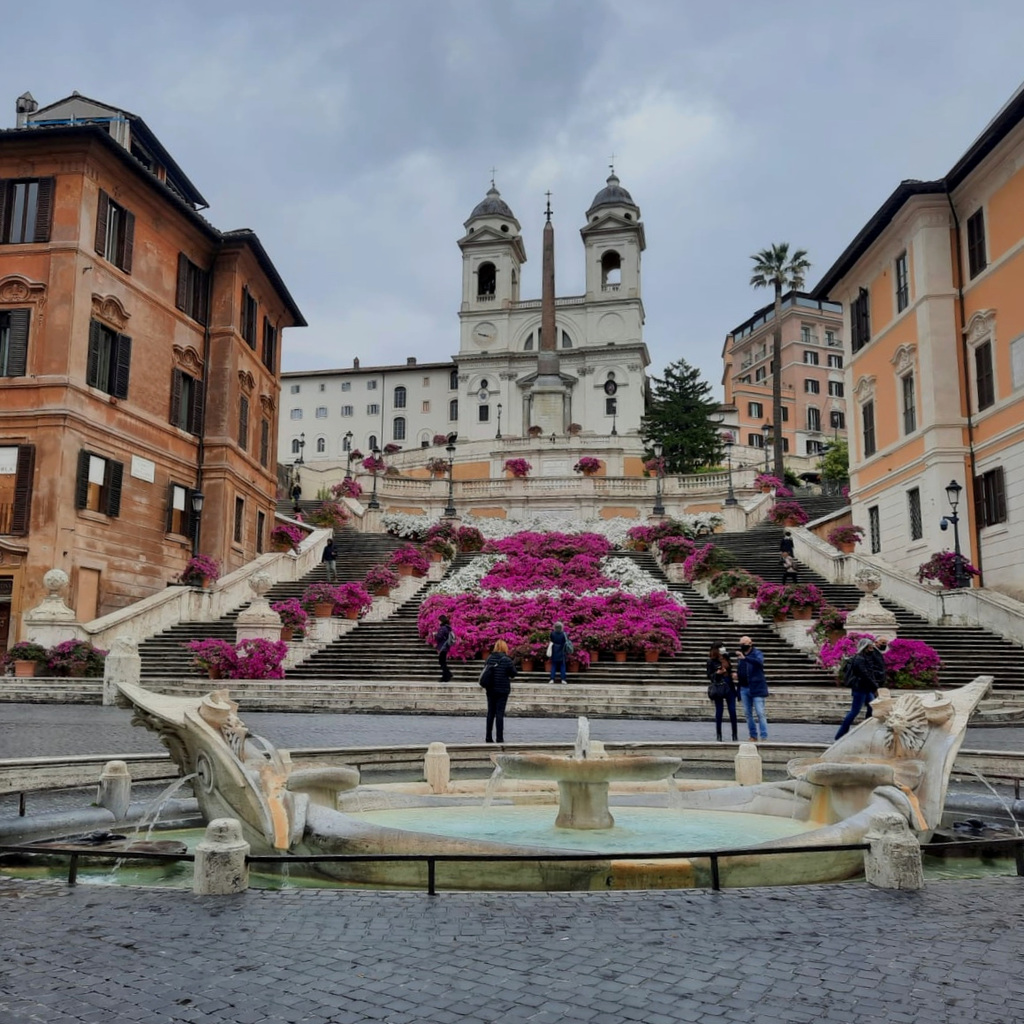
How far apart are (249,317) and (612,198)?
63391 mm

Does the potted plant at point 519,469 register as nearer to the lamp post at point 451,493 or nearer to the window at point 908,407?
the lamp post at point 451,493

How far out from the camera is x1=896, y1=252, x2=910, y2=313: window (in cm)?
3119

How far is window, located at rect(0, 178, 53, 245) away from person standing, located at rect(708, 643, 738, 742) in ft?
73.6

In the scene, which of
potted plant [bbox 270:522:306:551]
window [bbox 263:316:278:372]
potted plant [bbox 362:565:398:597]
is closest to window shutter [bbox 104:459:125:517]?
potted plant [bbox 362:565:398:597]

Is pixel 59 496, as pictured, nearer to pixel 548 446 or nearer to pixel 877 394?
pixel 877 394

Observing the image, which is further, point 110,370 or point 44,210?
point 110,370

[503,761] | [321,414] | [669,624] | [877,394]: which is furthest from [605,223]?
[503,761]

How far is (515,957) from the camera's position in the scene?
4547mm

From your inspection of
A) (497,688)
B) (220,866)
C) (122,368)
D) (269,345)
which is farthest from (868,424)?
(220,866)

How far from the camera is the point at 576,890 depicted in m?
6.13

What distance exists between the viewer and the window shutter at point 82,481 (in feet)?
86.3

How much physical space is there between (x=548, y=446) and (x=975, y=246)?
3344 centimetres

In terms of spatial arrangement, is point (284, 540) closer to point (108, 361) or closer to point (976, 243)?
point (108, 361)

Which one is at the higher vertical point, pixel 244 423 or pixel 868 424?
pixel 244 423
